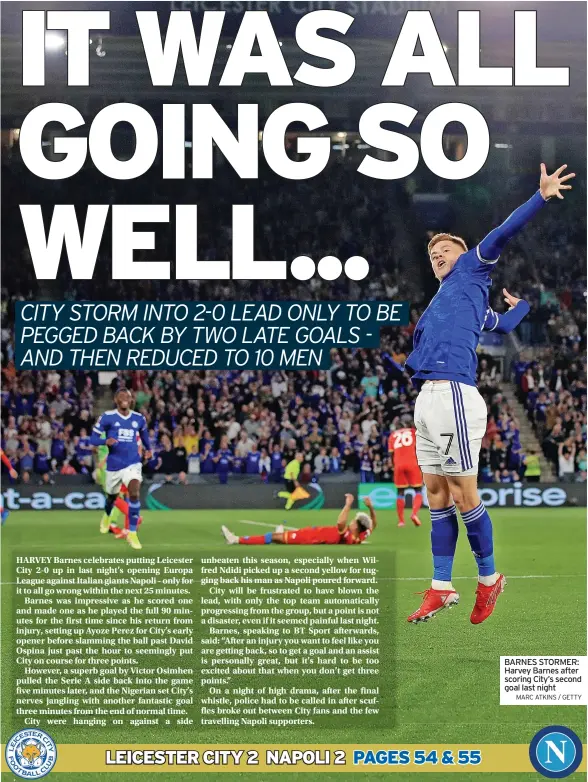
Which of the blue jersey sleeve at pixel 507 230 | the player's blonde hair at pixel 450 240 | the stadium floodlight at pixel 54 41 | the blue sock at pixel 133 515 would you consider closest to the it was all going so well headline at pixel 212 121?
the stadium floodlight at pixel 54 41

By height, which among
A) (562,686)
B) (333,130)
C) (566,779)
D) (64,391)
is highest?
(333,130)

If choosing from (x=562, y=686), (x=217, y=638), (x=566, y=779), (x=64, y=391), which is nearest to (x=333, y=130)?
(x=217, y=638)

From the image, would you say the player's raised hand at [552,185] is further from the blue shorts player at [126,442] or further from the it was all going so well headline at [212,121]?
the blue shorts player at [126,442]

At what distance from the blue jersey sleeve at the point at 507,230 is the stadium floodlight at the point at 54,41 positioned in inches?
111

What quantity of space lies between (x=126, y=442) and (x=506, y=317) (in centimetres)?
794

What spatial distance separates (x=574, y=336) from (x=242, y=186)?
52.6ft

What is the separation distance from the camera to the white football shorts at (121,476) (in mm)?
14086

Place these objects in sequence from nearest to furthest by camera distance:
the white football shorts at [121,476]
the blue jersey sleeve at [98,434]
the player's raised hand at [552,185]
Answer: the player's raised hand at [552,185]
the blue jersey sleeve at [98,434]
the white football shorts at [121,476]

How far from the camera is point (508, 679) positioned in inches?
256

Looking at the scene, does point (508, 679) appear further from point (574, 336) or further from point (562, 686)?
point (574, 336)

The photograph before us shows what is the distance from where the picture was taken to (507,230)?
639 centimetres

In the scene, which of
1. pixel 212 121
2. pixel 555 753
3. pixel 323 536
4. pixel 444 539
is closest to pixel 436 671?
pixel 444 539

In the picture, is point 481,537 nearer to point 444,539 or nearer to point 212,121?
point 444,539

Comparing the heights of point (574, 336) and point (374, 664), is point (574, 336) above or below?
above
